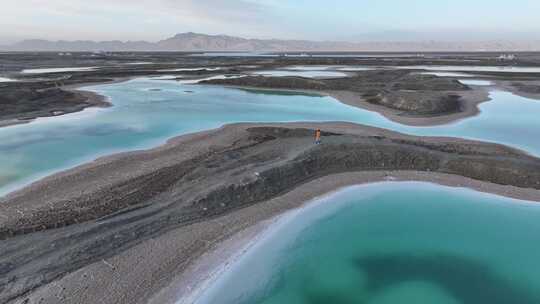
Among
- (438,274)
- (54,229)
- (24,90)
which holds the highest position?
(24,90)

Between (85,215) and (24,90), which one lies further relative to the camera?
(24,90)

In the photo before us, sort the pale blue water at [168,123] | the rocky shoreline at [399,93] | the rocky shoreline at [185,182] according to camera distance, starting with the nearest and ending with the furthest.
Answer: the rocky shoreline at [185,182], the pale blue water at [168,123], the rocky shoreline at [399,93]

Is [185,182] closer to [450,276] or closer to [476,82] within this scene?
[450,276]

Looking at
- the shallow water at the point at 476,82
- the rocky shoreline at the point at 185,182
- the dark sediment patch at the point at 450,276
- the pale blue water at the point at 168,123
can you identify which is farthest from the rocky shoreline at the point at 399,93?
the dark sediment patch at the point at 450,276

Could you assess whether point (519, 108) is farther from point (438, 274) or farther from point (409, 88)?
point (438, 274)

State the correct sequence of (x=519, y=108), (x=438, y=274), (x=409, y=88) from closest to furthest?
(x=438, y=274) → (x=519, y=108) → (x=409, y=88)

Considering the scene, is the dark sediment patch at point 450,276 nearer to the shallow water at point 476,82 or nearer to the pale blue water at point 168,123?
the pale blue water at point 168,123

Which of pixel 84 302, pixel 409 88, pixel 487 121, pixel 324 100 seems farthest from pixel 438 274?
pixel 409 88

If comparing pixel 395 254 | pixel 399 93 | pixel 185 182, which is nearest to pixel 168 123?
pixel 185 182
